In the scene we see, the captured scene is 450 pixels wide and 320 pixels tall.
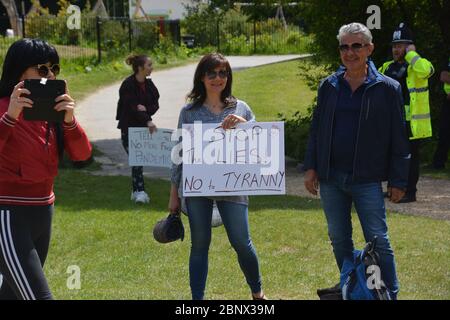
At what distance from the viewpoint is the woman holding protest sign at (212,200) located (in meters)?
6.03

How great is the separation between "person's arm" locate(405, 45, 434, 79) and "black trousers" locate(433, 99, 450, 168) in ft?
12.4

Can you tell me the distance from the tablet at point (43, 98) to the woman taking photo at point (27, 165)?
0.03 m

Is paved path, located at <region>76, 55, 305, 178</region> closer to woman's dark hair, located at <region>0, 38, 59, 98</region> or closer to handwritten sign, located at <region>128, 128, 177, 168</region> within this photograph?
handwritten sign, located at <region>128, 128, 177, 168</region>

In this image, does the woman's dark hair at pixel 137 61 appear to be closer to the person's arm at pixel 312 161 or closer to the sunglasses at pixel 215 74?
the sunglasses at pixel 215 74

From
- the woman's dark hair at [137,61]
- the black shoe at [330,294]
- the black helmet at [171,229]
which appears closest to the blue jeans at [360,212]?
the black shoe at [330,294]

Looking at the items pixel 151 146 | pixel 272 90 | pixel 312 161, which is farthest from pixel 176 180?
pixel 272 90

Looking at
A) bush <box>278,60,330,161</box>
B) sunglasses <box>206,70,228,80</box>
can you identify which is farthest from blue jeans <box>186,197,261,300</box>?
bush <box>278,60,330,161</box>

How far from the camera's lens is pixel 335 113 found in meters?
5.85

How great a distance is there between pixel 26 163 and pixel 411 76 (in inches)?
240

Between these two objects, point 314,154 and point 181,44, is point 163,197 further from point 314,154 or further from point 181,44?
point 181,44

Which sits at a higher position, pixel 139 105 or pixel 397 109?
pixel 397 109

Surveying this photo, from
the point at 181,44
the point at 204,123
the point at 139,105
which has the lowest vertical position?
the point at 181,44

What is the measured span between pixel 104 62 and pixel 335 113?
79.9ft

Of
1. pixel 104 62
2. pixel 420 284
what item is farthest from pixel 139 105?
pixel 104 62
